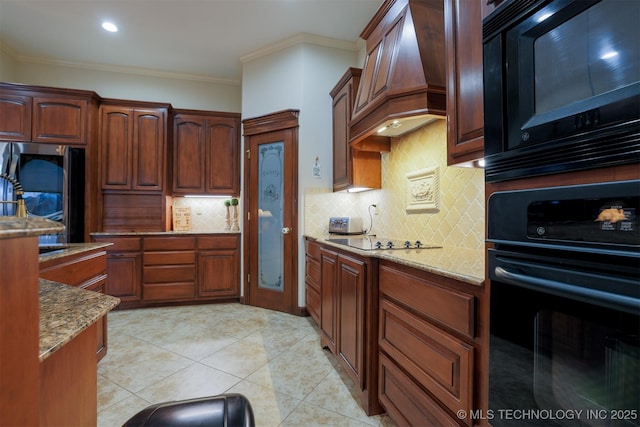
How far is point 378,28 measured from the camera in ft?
7.61

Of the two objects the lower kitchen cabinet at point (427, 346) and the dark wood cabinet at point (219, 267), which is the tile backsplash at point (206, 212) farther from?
the lower kitchen cabinet at point (427, 346)

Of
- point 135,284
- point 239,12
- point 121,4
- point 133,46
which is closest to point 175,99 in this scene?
point 133,46

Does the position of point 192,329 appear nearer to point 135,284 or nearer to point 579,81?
point 135,284

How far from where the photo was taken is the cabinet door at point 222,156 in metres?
3.99

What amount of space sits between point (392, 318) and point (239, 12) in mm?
3198

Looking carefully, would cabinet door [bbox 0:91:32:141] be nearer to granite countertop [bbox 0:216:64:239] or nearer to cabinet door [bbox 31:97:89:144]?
cabinet door [bbox 31:97:89:144]

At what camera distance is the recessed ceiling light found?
313 centimetres

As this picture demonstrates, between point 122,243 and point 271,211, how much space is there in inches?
71.7

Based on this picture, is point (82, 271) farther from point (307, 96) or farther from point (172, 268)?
point (307, 96)

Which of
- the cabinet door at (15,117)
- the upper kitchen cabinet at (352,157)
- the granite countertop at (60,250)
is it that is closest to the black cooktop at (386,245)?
the upper kitchen cabinet at (352,157)

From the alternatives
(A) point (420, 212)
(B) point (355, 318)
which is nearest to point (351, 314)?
(B) point (355, 318)

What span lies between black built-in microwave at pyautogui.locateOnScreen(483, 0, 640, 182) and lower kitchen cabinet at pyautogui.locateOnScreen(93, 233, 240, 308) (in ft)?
11.2

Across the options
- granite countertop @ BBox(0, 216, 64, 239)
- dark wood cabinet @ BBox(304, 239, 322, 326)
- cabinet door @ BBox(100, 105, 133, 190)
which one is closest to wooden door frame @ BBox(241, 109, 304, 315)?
dark wood cabinet @ BBox(304, 239, 322, 326)

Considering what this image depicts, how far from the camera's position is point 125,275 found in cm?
350
